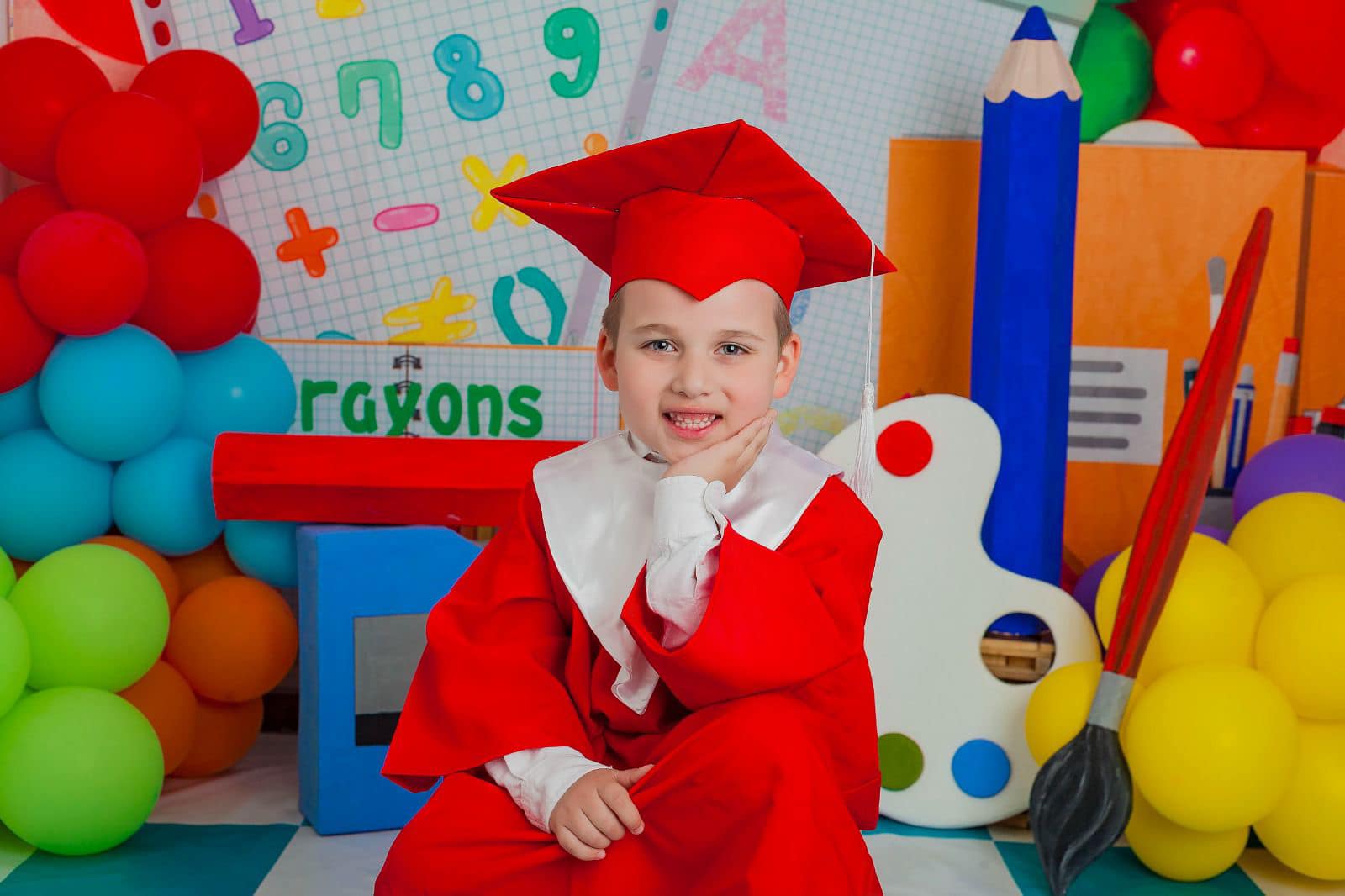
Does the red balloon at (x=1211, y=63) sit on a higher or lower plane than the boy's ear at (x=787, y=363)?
higher

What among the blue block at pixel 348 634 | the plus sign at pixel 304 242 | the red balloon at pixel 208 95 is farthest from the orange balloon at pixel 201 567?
the red balloon at pixel 208 95

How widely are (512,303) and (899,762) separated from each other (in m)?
1.06

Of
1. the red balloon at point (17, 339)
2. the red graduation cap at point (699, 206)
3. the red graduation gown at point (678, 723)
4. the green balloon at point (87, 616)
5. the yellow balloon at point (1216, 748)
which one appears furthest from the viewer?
the red balloon at point (17, 339)

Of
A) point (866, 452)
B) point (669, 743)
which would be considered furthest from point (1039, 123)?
point (669, 743)

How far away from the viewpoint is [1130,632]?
1969 mm

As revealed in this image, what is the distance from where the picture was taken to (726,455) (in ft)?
4.54

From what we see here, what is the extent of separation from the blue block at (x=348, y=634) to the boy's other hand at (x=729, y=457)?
0.82 meters

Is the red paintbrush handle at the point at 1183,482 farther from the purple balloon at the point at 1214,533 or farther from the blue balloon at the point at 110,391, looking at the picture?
the blue balloon at the point at 110,391

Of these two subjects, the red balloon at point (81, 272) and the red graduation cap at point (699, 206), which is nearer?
the red graduation cap at point (699, 206)

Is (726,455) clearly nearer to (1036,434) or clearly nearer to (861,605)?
(861,605)

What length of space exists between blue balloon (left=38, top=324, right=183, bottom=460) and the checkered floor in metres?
0.59

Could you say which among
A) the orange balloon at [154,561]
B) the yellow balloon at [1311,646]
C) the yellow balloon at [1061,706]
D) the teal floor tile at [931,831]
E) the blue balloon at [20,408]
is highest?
the blue balloon at [20,408]

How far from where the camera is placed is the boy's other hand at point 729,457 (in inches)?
54.0

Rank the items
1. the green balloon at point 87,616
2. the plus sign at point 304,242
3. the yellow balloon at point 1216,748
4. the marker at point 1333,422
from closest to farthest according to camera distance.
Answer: the yellow balloon at point 1216,748
the green balloon at point 87,616
the marker at point 1333,422
the plus sign at point 304,242
